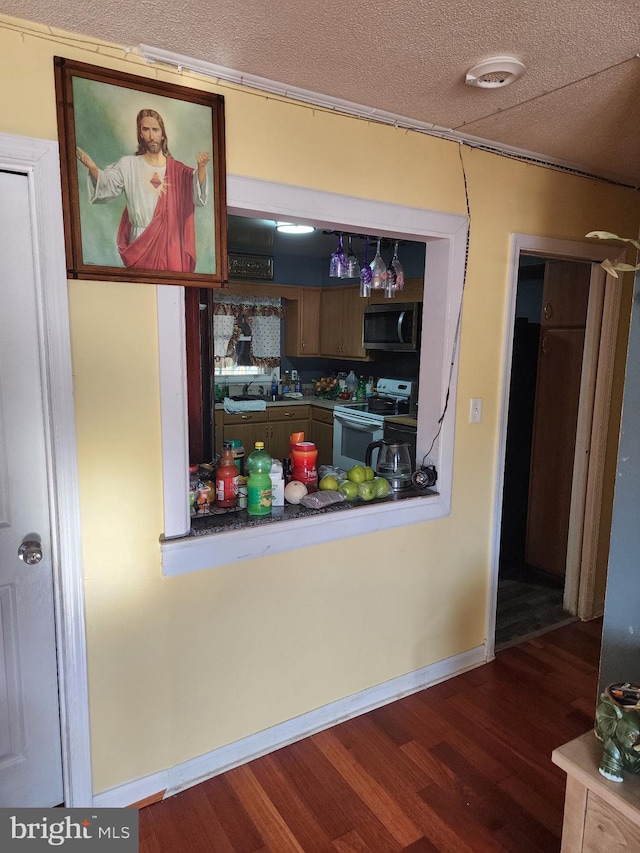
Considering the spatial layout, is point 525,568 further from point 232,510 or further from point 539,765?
point 232,510

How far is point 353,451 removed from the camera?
4676 mm

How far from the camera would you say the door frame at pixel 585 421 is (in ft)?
8.36

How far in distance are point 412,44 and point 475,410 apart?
1.45 meters


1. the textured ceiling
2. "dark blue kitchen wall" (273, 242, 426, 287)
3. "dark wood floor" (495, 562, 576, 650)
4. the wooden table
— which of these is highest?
the textured ceiling

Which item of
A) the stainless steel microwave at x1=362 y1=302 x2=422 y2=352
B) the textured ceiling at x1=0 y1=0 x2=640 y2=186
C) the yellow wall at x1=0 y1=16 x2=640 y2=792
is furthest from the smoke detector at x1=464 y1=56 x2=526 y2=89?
the stainless steel microwave at x1=362 y1=302 x2=422 y2=352

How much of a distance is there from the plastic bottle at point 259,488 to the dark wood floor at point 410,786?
36.9 inches

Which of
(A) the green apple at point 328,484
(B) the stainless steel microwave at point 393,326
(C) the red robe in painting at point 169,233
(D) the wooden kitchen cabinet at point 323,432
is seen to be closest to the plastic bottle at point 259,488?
(A) the green apple at point 328,484

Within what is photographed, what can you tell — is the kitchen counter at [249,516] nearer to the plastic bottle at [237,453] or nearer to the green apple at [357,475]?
the green apple at [357,475]

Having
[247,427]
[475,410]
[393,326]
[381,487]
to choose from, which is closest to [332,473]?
[381,487]

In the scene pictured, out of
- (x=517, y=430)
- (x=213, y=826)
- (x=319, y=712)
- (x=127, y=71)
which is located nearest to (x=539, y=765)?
(x=319, y=712)

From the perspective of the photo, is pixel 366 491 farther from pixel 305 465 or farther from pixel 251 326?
pixel 251 326

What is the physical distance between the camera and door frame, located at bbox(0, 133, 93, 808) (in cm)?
149

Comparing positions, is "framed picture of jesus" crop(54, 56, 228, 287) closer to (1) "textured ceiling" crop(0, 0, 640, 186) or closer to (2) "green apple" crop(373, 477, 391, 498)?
(1) "textured ceiling" crop(0, 0, 640, 186)

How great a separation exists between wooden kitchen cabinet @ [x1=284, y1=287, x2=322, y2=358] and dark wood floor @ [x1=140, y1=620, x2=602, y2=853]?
3.81 meters
